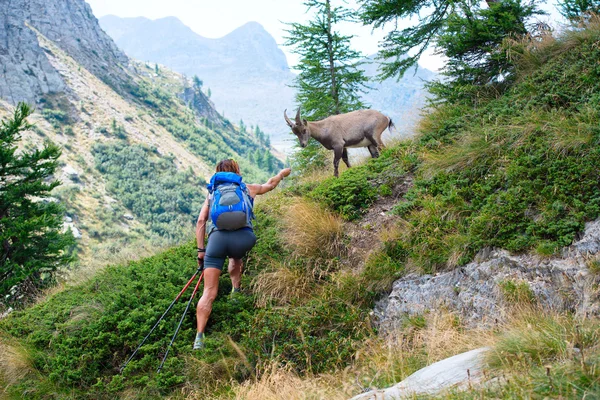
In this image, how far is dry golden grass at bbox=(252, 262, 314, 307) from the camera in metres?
6.47

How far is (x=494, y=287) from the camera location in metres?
4.77

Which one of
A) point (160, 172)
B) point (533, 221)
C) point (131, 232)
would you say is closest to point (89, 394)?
point (533, 221)

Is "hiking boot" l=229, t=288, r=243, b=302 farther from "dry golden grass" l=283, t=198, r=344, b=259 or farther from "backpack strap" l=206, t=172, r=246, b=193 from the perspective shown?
"backpack strap" l=206, t=172, r=246, b=193

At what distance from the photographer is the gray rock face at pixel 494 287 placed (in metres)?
4.25

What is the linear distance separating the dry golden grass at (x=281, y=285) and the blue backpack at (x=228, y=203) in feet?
2.99

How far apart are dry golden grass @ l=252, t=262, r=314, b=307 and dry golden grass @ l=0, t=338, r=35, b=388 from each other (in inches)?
133

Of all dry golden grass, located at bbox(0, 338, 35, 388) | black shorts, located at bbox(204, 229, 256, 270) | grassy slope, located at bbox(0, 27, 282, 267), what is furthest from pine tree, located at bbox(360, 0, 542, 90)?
grassy slope, located at bbox(0, 27, 282, 267)

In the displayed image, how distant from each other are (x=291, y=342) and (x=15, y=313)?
19.2ft

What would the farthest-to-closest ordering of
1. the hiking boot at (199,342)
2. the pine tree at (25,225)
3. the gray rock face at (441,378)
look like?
the pine tree at (25,225), the hiking boot at (199,342), the gray rock face at (441,378)

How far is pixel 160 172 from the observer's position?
324ft

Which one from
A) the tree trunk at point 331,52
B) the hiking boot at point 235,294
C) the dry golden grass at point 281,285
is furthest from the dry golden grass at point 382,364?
the tree trunk at point 331,52

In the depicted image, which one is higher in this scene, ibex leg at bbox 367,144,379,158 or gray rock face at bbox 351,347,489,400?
ibex leg at bbox 367,144,379,158

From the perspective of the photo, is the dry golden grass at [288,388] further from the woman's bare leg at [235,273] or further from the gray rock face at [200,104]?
the gray rock face at [200,104]

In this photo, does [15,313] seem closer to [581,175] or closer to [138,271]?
[138,271]
